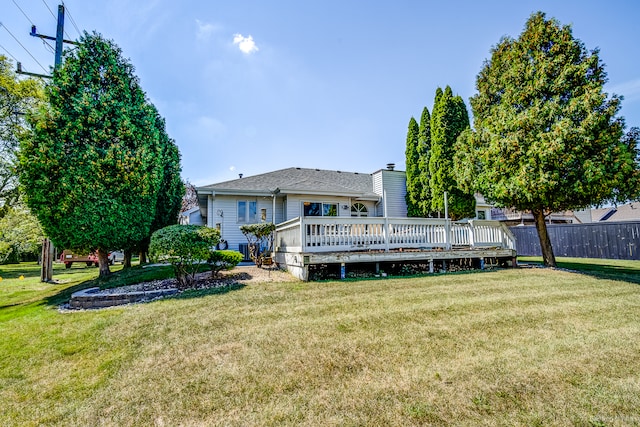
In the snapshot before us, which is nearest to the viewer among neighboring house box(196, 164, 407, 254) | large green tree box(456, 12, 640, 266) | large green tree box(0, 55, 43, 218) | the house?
large green tree box(456, 12, 640, 266)

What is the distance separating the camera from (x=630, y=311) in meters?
4.80

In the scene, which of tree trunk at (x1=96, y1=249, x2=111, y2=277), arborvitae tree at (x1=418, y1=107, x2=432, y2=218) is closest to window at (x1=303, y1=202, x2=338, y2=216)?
arborvitae tree at (x1=418, y1=107, x2=432, y2=218)

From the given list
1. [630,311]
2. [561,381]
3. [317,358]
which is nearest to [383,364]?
[317,358]

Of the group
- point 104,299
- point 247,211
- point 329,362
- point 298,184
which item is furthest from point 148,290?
point 298,184

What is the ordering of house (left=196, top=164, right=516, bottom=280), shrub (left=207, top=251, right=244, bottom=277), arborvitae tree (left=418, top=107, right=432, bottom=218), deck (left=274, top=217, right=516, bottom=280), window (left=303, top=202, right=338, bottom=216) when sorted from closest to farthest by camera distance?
1. deck (left=274, top=217, right=516, bottom=280)
2. shrub (left=207, top=251, right=244, bottom=277)
3. house (left=196, top=164, right=516, bottom=280)
4. window (left=303, top=202, right=338, bottom=216)
5. arborvitae tree (left=418, top=107, right=432, bottom=218)

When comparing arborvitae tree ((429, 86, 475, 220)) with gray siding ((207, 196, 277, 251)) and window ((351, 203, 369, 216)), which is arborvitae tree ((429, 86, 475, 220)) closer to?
window ((351, 203, 369, 216))

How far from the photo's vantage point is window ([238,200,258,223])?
46.9 feet

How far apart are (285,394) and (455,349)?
203 cm

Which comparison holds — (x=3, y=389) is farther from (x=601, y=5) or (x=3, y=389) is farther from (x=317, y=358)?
(x=601, y=5)

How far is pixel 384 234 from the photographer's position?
8.90 m

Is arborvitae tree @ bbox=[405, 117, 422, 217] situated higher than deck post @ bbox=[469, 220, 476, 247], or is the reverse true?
arborvitae tree @ bbox=[405, 117, 422, 217]

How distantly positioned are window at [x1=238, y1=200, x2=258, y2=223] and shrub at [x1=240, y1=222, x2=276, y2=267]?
1026mm

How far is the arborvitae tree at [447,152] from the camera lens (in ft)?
43.3

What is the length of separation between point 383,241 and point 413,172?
8.31 meters
